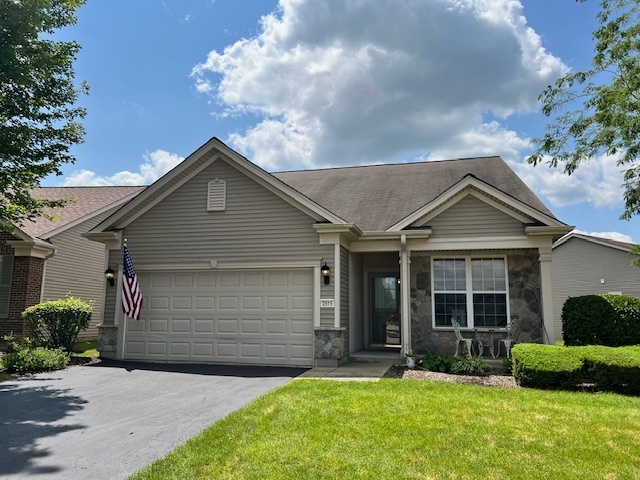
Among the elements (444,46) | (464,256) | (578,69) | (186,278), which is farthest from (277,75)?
(578,69)

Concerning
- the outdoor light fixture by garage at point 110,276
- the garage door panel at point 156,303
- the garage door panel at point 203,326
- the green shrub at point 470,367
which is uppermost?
the outdoor light fixture by garage at point 110,276

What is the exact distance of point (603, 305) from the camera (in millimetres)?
9914

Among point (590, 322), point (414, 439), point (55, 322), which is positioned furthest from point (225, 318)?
point (590, 322)

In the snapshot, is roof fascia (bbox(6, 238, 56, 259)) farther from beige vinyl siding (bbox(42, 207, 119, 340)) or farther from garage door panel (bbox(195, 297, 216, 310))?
garage door panel (bbox(195, 297, 216, 310))

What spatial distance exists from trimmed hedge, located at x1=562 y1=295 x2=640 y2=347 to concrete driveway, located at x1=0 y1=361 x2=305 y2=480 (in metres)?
6.05

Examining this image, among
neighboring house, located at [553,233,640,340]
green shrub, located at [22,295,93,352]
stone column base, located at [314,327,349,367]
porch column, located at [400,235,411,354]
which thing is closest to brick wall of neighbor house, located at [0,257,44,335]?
green shrub, located at [22,295,93,352]

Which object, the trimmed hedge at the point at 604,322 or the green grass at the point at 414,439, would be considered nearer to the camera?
the green grass at the point at 414,439

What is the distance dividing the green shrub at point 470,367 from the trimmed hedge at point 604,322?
2.13 m

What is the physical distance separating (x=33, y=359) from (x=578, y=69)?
15.4 m

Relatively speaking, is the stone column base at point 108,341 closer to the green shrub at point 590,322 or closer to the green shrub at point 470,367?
the green shrub at point 470,367

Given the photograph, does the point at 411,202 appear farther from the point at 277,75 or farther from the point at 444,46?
the point at 277,75

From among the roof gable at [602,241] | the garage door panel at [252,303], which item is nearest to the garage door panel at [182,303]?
the garage door panel at [252,303]

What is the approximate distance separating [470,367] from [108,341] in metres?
8.66

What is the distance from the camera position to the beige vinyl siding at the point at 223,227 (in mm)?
10883
